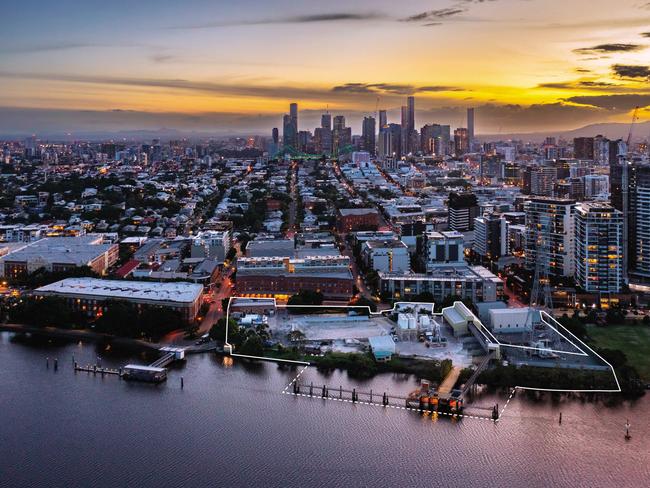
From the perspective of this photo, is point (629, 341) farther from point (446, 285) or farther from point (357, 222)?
point (357, 222)

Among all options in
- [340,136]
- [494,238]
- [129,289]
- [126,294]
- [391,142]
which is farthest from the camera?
[340,136]

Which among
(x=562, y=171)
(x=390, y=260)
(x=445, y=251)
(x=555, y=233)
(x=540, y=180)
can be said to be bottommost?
(x=390, y=260)

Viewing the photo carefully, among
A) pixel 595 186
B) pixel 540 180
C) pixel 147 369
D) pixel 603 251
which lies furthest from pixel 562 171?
pixel 147 369

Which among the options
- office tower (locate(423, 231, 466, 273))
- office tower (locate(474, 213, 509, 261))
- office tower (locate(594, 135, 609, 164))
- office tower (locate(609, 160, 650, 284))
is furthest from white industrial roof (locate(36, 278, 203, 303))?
office tower (locate(594, 135, 609, 164))

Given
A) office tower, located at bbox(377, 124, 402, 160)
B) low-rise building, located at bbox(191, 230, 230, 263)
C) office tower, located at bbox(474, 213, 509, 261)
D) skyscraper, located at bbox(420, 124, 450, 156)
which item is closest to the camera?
low-rise building, located at bbox(191, 230, 230, 263)

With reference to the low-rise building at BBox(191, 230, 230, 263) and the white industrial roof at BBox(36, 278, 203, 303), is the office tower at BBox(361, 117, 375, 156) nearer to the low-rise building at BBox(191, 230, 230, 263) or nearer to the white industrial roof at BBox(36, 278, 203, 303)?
the low-rise building at BBox(191, 230, 230, 263)

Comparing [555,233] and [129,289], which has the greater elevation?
[555,233]

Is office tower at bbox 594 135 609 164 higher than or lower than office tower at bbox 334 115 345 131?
lower
